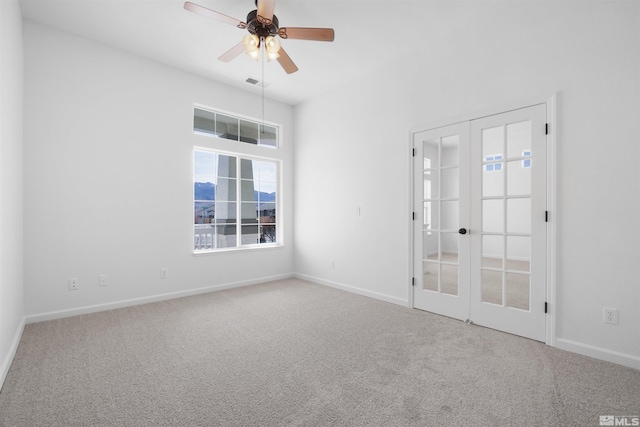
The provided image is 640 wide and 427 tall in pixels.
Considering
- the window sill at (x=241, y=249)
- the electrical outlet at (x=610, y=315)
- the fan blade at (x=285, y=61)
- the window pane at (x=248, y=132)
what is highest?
the fan blade at (x=285, y=61)

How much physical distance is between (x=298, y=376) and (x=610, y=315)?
252 centimetres

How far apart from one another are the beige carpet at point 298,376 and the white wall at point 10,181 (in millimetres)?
270

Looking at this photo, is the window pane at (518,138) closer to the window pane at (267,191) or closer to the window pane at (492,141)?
the window pane at (492,141)

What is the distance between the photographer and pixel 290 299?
13.6ft

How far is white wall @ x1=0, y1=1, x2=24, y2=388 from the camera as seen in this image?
2.21 meters

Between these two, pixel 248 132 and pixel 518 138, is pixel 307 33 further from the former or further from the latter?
pixel 248 132

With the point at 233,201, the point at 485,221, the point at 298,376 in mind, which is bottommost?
the point at 298,376

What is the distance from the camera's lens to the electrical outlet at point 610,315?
2389 mm

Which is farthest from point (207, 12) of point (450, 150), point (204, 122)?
point (450, 150)

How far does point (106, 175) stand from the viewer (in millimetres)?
3660

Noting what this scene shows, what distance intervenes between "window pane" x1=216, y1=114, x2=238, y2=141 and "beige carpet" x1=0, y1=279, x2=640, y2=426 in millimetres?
2823

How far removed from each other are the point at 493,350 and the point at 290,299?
2.45 metres

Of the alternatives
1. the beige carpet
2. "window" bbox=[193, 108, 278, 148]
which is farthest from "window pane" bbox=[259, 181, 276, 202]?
the beige carpet

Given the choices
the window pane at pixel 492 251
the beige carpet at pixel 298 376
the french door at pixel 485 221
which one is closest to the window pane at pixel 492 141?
the french door at pixel 485 221
